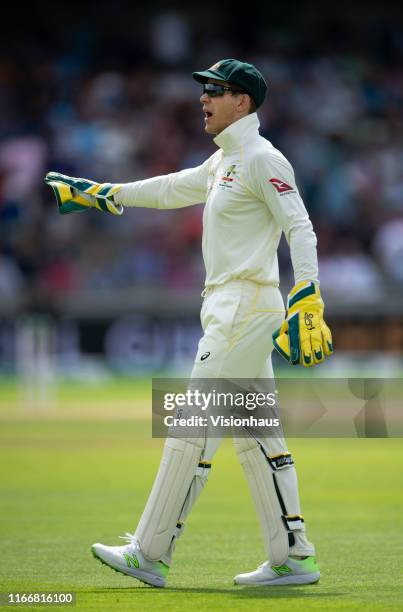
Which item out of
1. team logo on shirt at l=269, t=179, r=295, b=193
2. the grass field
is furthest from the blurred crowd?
team logo on shirt at l=269, t=179, r=295, b=193

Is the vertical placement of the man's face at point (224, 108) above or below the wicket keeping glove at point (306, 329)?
above

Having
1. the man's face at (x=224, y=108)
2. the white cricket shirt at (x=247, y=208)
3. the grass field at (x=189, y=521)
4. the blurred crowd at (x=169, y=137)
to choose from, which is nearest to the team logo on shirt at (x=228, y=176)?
the white cricket shirt at (x=247, y=208)

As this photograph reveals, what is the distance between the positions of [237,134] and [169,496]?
5.30 feet

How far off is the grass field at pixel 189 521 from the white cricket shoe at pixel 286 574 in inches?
2.8

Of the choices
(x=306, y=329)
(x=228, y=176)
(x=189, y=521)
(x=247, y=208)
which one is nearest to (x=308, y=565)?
(x=306, y=329)

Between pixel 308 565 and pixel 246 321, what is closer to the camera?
pixel 246 321

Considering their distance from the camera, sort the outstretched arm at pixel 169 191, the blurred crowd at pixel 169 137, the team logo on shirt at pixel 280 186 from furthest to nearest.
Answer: the blurred crowd at pixel 169 137, the outstretched arm at pixel 169 191, the team logo on shirt at pixel 280 186

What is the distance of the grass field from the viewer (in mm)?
5328

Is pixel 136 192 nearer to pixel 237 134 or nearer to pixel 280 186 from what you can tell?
pixel 237 134

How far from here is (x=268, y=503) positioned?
5648 millimetres

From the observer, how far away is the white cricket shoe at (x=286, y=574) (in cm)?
563

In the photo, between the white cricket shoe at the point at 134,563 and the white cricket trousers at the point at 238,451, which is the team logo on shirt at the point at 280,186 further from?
the white cricket shoe at the point at 134,563

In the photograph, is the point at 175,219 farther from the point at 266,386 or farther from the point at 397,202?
the point at 266,386

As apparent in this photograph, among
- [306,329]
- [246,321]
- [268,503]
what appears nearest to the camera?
[306,329]
